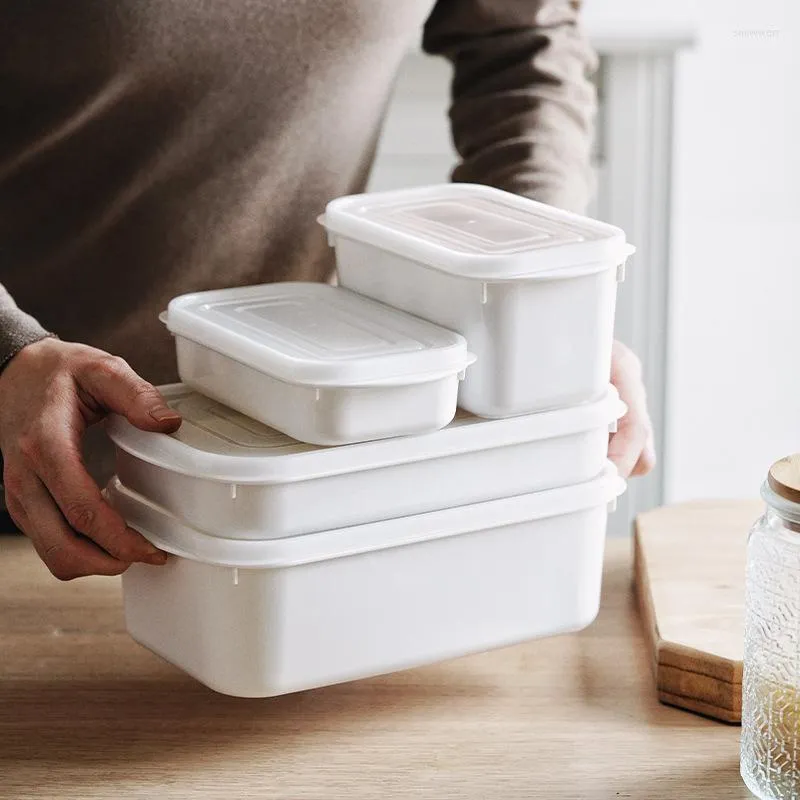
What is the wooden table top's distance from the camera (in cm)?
76

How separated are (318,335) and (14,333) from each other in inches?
9.5

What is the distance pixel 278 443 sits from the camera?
781 millimetres

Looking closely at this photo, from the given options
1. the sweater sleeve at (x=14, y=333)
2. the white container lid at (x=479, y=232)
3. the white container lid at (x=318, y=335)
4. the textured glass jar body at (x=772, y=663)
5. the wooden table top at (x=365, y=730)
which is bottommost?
the wooden table top at (x=365, y=730)

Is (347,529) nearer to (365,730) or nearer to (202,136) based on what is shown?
(365,730)

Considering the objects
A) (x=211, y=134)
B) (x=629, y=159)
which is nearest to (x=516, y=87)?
(x=211, y=134)

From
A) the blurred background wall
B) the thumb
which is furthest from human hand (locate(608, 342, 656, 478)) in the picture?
the blurred background wall

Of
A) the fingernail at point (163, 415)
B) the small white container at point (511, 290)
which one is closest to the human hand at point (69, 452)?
the fingernail at point (163, 415)

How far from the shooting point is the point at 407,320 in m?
0.83

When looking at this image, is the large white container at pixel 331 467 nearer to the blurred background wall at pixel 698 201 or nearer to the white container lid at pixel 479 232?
the white container lid at pixel 479 232

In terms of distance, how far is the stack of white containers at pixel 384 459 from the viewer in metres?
0.76

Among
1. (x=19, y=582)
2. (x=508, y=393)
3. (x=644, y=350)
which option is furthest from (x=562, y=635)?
(x=644, y=350)

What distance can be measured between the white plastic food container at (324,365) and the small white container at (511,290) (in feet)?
0.07

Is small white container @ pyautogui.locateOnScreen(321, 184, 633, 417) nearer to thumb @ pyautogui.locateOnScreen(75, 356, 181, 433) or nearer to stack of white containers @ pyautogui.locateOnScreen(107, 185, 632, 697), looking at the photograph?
stack of white containers @ pyautogui.locateOnScreen(107, 185, 632, 697)

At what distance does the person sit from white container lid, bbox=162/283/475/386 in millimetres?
261
